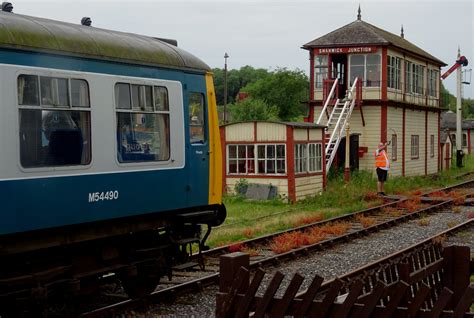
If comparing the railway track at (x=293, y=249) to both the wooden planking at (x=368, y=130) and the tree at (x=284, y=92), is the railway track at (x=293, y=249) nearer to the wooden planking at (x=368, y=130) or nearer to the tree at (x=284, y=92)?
the wooden planking at (x=368, y=130)

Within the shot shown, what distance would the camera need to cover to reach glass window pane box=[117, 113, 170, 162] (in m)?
8.91

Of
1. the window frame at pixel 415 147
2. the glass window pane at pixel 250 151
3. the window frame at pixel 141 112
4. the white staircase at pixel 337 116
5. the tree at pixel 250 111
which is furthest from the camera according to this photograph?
the tree at pixel 250 111

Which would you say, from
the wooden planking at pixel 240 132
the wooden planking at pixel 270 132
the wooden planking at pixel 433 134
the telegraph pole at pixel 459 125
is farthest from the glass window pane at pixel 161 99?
the telegraph pole at pixel 459 125

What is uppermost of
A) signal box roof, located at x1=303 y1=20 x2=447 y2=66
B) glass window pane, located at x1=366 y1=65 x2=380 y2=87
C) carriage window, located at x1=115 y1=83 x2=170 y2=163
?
signal box roof, located at x1=303 y1=20 x2=447 y2=66

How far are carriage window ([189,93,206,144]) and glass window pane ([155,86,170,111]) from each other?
0.59 meters

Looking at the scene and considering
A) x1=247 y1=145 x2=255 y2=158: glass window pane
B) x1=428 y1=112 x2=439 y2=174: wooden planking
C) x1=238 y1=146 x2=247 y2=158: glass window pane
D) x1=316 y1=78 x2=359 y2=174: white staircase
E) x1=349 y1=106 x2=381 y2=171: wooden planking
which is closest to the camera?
x1=247 y1=145 x2=255 y2=158: glass window pane

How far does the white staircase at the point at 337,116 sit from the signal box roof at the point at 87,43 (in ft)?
61.6

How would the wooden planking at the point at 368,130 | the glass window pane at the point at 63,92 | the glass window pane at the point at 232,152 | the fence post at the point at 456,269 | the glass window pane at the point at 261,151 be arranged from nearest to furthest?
the fence post at the point at 456,269 → the glass window pane at the point at 63,92 → the glass window pane at the point at 261,151 → the glass window pane at the point at 232,152 → the wooden planking at the point at 368,130

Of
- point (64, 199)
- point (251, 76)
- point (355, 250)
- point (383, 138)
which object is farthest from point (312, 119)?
point (251, 76)

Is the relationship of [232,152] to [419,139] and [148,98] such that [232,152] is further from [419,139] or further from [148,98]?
[419,139]

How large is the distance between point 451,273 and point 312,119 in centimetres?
2754

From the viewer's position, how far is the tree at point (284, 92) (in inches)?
3091

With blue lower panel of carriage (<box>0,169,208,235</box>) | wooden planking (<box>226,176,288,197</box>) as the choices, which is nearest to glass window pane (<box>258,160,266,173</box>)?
wooden planking (<box>226,176,288,197</box>)

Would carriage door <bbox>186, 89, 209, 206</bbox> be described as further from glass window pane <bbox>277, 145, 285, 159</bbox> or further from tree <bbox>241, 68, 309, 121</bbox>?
tree <bbox>241, 68, 309, 121</bbox>
